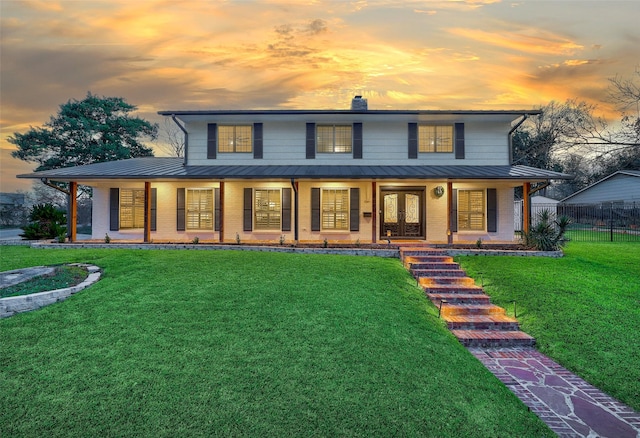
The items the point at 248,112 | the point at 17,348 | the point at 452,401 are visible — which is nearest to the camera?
the point at 452,401

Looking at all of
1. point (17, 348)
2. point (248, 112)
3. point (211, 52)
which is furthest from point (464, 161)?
point (17, 348)

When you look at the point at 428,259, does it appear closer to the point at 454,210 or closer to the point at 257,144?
the point at 454,210

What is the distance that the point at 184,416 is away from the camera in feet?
10.2

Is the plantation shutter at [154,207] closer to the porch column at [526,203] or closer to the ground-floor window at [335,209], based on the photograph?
the ground-floor window at [335,209]

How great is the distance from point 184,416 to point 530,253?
10895 mm

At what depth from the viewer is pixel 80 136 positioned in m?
25.5

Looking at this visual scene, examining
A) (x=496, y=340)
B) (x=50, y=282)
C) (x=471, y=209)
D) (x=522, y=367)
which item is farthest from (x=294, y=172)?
(x=522, y=367)

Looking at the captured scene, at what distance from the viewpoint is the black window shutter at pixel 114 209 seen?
1356 cm

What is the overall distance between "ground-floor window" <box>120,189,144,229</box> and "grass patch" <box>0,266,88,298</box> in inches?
239

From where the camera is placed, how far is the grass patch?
6.12 m

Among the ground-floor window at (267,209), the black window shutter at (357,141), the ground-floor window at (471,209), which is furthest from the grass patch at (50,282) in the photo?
the ground-floor window at (471,209)

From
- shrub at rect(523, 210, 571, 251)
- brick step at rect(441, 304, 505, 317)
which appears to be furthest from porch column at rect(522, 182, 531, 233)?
brick step at rect(441, 304, 505, 317)

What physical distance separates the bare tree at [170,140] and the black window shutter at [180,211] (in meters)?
18.6

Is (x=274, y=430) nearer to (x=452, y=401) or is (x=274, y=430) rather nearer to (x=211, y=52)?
(x=452, y=401)
